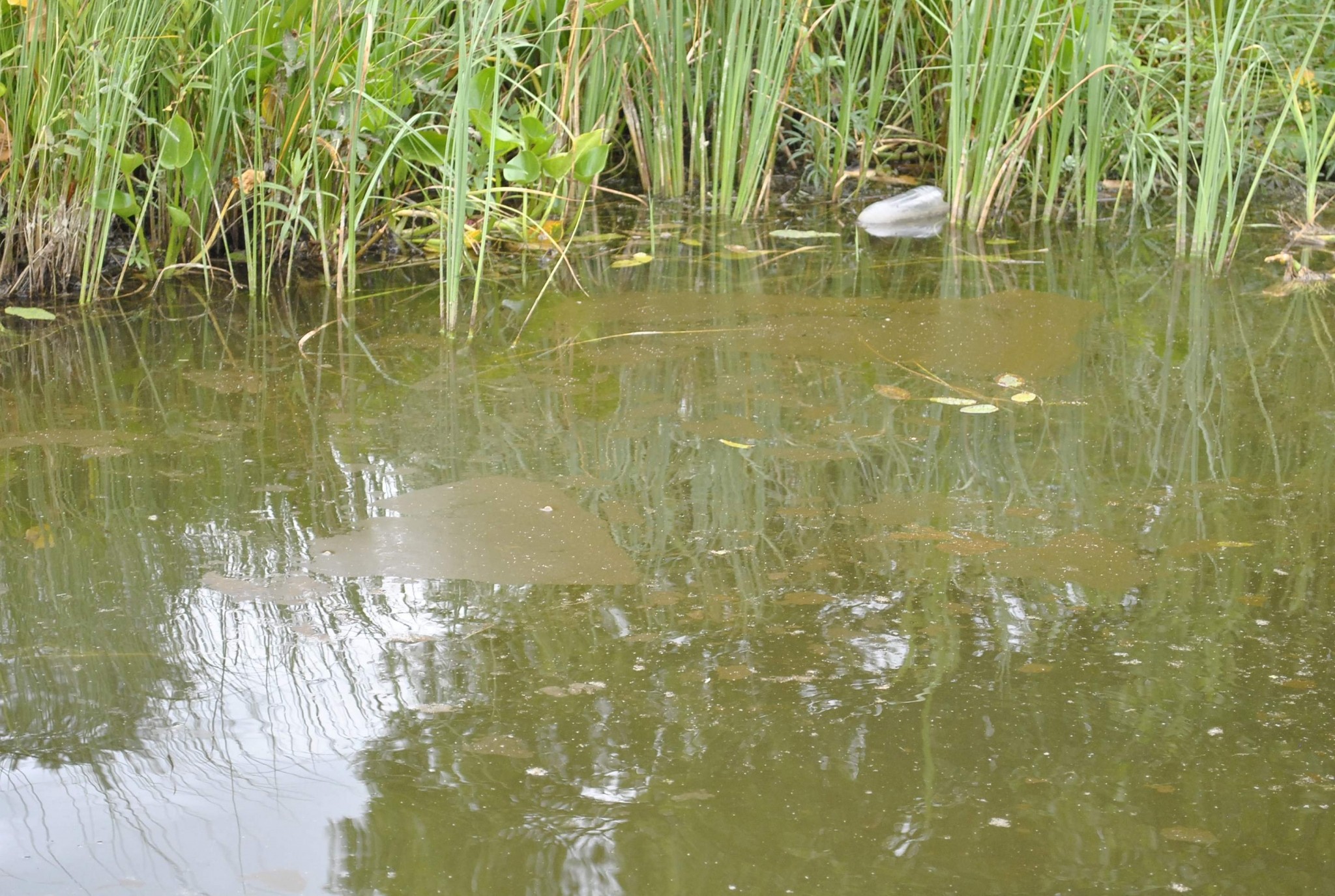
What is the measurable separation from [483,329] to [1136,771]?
195 centimetres

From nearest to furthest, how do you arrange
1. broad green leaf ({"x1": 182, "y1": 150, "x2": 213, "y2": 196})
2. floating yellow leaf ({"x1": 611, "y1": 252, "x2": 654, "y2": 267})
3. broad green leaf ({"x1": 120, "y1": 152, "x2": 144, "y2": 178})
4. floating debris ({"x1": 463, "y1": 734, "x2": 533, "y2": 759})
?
floating debris ({"x1": 463, "y1": 734, "x2": 533, "y2": 759}) → broad green leaf ({"x1": 120, "y1": 152, "x2": 144, "y2": 178}) → broad green leaf ({"x1": 182, "y1": 150, "x2": 213, "y2": 196}) → floating yellow leaf ({"x1": 611, "y1": 252, "x2": 654, "y2": 267})

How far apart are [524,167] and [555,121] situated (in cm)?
50

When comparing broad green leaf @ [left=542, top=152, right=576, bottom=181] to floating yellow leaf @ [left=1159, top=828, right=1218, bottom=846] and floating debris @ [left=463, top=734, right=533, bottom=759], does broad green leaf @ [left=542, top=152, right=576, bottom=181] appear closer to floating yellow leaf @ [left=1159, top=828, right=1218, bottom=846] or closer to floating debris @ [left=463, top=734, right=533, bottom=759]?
floating debris @ [left=463, top=734, right=533, bottom=759]

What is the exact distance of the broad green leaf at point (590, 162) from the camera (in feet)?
11.0

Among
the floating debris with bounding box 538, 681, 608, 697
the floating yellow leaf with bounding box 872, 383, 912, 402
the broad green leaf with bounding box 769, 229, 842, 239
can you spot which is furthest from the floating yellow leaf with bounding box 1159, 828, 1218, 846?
the broad green leaf with bounding box 769, 229, 842, 239

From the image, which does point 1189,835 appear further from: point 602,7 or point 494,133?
point 602,7

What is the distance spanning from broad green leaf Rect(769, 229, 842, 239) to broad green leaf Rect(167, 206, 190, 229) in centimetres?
168

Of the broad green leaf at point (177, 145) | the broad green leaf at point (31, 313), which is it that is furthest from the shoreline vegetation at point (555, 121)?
the broad green leaf at point (31, 313)

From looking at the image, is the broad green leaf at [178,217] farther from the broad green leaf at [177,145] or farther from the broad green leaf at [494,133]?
the broad green leaf at [494,133]

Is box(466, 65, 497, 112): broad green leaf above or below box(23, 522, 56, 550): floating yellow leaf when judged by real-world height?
above

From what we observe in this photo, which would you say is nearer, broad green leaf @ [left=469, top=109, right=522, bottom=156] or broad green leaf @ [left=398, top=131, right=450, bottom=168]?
broad green leaf @ [left=469, top=109, right=522, bottom=156]

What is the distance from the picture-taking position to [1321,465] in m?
2.13

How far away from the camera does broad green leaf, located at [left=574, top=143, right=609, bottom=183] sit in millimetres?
3365

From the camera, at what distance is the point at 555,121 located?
12.3 feet
